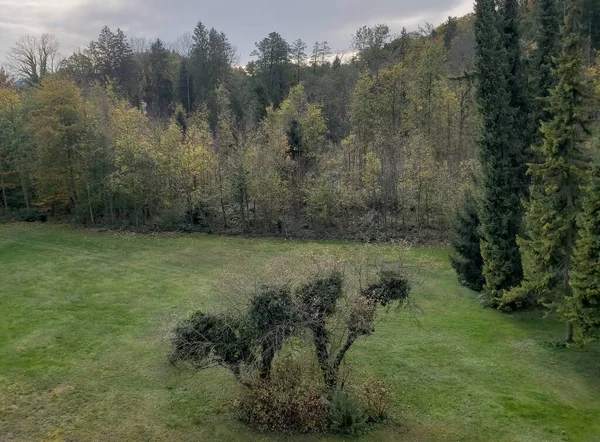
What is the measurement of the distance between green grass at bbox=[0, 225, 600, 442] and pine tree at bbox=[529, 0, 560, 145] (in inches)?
316

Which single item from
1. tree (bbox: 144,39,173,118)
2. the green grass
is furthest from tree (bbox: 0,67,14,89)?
the green grass

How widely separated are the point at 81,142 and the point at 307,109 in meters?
17.3

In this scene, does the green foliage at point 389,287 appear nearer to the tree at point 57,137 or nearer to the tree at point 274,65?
the tree at point 57,137

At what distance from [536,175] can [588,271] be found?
4108 mm

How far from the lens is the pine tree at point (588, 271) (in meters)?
12.5

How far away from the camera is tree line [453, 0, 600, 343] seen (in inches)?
521

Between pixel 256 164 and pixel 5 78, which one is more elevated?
pixel 5 78

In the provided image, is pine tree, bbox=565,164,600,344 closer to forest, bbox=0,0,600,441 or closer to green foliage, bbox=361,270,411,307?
forest, bbox=0,0,600,441

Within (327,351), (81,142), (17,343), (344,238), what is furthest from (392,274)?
(81,142)

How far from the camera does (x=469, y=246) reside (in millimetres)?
19750

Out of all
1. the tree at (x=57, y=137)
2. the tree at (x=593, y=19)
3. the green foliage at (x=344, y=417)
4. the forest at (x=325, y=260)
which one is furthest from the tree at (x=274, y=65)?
the green foliage at (x=344, y=417)

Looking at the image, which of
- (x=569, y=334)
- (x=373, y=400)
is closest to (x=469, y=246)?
(x=569, y=334)

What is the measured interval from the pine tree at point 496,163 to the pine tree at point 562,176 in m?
2.50

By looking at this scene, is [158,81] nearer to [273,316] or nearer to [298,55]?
[298,55]
